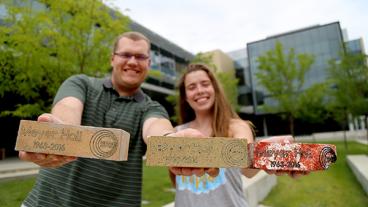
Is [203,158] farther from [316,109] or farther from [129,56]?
[316,109]

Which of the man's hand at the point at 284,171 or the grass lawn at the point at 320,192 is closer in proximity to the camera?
the man's hand at the point at 284,171

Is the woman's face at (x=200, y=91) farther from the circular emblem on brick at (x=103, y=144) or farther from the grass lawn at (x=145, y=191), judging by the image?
the grass lawn at (x=145, y=191)

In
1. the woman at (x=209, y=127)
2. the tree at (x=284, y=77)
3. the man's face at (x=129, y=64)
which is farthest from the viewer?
the tree at (x=284, y=77)

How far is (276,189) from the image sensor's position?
708cm

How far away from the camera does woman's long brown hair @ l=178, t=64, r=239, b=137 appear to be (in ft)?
7.41

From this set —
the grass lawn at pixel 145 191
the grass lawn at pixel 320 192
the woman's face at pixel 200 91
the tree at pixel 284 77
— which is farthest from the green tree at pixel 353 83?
the woman's face at pixel 200 91

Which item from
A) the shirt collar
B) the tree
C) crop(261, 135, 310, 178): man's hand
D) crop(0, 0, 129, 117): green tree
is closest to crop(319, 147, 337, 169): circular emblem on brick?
crop(261, 135, 310, 178): man's hand

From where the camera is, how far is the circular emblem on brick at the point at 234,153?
1.47 m

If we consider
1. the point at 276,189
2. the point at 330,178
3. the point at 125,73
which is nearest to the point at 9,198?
the point at 125,73

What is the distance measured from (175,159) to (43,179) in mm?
1017

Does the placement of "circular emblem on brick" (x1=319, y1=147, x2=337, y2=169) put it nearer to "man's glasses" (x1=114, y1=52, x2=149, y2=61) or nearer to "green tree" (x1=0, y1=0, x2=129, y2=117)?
"man's glasses" (x1=114, y1=52, x2=149, y2=61)

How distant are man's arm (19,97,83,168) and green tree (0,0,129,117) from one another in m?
7.00

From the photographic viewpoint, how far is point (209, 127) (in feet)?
7.81

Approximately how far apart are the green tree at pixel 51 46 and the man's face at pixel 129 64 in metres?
6.77
